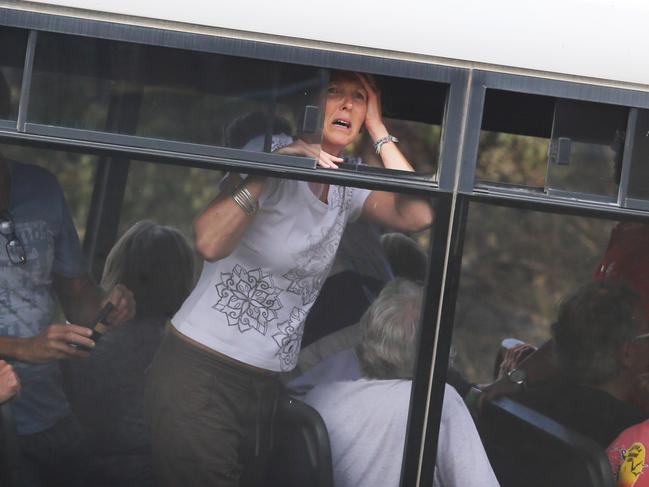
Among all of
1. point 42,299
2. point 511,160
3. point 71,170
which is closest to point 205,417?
point 42,299

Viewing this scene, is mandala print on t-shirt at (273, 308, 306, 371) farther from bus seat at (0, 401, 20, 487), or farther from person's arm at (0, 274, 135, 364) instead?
bus seat at (0, 401, 20, 487)

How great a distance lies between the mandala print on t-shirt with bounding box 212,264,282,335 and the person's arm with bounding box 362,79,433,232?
14.3 inches

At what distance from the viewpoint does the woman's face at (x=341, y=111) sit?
3672mm

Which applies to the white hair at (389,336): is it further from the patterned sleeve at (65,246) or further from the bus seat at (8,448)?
the bus seat at (8,448)

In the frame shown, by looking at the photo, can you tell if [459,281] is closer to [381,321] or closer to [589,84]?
[381,321]

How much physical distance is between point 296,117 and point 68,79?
2.18 feet

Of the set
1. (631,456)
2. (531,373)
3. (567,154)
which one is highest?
(567,154)

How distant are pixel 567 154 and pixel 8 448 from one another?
1.89 m

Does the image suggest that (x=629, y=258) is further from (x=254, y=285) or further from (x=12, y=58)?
(x=12, y=58)

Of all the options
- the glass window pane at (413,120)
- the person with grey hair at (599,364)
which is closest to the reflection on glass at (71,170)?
the glass window pane at (413,120)

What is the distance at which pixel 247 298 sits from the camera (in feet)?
12.1

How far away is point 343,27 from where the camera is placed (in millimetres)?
3615

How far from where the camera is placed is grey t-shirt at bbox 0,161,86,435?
12.0 feet

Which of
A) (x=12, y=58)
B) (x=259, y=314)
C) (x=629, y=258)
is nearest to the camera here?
(x=12, y=58)
